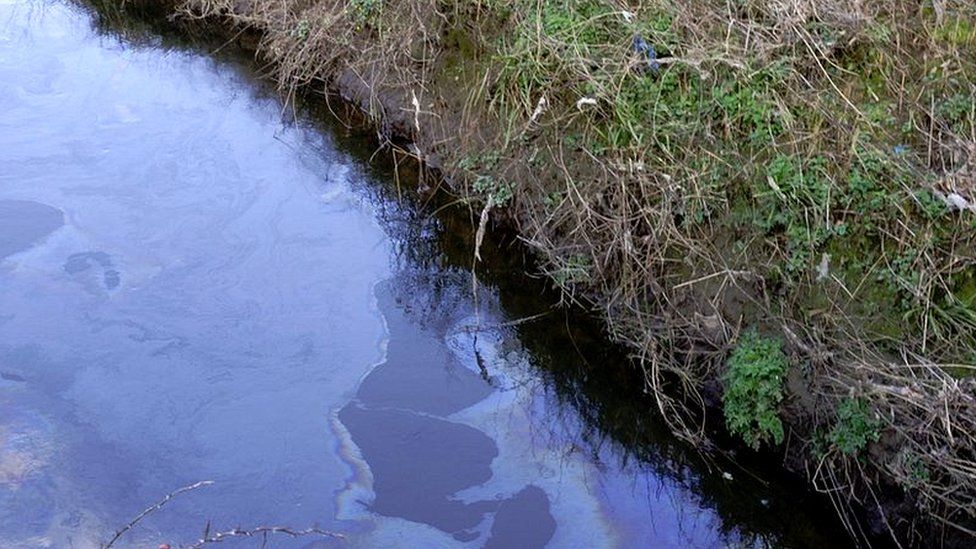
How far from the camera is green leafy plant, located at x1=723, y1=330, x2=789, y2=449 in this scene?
12.2 ft

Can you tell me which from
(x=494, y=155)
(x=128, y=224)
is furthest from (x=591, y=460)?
(x=128, y=224)

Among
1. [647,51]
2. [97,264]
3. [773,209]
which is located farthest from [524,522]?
[97,264]

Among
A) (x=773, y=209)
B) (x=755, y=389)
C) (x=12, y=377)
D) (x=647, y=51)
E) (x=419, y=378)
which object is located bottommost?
(x=419, y=378)

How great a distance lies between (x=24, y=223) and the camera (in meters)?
5.02

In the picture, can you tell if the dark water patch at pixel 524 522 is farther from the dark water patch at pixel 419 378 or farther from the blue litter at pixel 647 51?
the blue litter at pixel 647 51

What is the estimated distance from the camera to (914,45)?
399cm

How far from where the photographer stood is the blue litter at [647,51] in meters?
4.39

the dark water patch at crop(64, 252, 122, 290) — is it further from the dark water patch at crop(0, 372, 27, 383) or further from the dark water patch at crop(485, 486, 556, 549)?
the dark water patch at crop(485, 486, 556, 549)

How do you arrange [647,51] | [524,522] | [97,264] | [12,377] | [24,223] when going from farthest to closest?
[24,223] → [97,264] → [647,51] → [12,377] → [524,522]

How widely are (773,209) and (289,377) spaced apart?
1883 mm

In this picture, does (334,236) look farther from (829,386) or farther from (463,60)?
(829,386)

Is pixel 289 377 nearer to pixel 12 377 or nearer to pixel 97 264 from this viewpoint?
pixel 12 377

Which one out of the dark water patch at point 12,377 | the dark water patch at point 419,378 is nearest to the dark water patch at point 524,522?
the dark water patch at point 419,378

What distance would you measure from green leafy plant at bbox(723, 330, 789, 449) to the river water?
0.58ft
